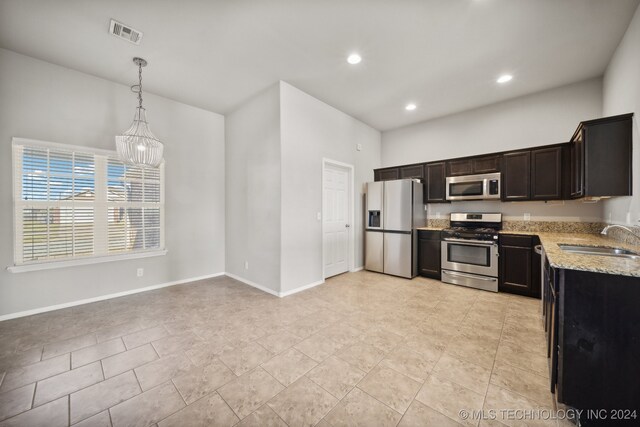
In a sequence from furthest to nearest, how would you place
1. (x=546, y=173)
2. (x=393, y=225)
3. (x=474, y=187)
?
(x=393, y=225)
(x=474, y=187)
(x=546, y=173)

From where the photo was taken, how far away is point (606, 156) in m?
2.45

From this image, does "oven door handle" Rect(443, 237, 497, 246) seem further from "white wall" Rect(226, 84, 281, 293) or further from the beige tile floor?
"white wall" Rect(226, 84, 281, 293)

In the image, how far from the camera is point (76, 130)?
3.30 metres

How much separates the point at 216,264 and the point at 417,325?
369 centimetres

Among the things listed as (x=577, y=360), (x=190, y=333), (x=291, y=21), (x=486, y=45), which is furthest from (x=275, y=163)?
(x=577, y=360)

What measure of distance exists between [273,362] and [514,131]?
495 cm

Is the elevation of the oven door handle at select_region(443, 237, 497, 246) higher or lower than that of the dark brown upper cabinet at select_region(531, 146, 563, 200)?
lower

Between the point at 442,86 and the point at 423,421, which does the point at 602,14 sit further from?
the point at 423,421

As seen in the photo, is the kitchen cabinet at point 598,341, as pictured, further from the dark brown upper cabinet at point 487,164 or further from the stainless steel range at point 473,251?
the dark brown upper cabinet at point 487,164

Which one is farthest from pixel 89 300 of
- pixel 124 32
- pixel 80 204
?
pixel 124 32

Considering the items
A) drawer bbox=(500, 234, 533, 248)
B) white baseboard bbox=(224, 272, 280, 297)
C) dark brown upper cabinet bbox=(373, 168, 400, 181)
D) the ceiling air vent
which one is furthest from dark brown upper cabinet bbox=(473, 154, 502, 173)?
the ceiling air vent

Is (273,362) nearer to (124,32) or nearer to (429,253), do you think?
(429,253)

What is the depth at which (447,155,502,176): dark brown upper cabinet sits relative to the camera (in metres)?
4.09

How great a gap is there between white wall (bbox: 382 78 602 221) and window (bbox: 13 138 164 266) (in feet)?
16.5
